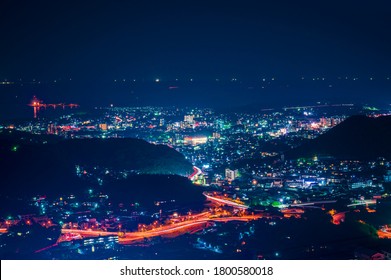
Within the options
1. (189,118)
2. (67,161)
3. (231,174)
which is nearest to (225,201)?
(231,174)

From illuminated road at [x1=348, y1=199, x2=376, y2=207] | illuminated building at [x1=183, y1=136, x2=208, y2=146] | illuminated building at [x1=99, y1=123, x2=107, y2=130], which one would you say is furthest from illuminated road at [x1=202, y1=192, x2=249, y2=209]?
illuminated building at [x1=99, y1=123, x2=107, y2=130]

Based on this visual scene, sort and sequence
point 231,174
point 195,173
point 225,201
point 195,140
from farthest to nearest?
point 195,140 → point 195,173 → point 231,174 → point 225,201

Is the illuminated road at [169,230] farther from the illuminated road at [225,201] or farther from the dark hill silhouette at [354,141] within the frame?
the dark hill silhouette at [354,141]

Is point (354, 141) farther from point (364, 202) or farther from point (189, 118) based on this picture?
point (189, 118)

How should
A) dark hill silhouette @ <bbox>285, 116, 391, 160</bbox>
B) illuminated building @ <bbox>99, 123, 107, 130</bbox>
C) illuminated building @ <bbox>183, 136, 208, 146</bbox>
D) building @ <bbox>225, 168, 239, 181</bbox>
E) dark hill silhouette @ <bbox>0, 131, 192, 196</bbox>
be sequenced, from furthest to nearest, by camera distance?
illuminated building @ <bbox>99, 123, 107, 130</bbox> → illuminated building @ <bbox>183, 136, 208, 146</bbox> → building @ <bbox>225, 168, 239, 181</bbox> → dark hill silhouette @ <bbox>285, 116, 391, 160</bbox> → dark hill silhouette @ <bbox>0, 131, 192, 196</bbox>

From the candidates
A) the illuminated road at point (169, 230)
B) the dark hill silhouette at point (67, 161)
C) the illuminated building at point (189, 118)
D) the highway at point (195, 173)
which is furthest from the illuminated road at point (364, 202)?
the illuminated building at point (189, 118)

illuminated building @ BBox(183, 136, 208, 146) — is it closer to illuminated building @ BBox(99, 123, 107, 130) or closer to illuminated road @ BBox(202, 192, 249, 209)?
illuminated building @ BBox(99, 123, 107, 130)

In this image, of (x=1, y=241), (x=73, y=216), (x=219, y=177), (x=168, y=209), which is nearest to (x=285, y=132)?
(x=219, y=177)

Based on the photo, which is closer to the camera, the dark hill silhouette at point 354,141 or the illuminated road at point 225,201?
the illuminated road at point 225,201

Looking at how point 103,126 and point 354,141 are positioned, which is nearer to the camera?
point 354,141
